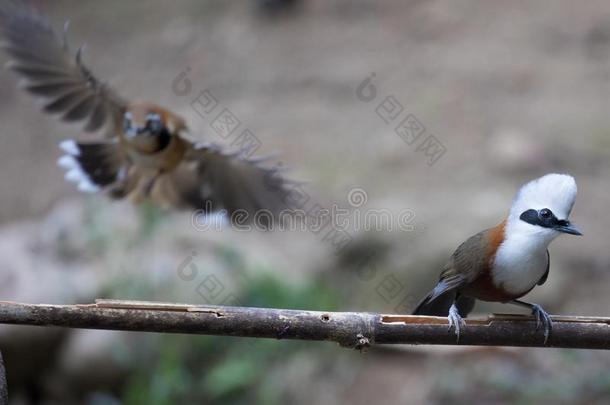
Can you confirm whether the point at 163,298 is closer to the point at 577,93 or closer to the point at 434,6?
the point at 577,93

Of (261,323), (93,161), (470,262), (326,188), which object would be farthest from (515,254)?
(326,188)

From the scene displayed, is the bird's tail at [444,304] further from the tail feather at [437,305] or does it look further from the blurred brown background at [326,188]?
the blurred brown background at [326,188]

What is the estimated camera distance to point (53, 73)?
5523 millimetres

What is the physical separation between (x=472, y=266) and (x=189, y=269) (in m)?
3.24

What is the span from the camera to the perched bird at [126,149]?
542 cm

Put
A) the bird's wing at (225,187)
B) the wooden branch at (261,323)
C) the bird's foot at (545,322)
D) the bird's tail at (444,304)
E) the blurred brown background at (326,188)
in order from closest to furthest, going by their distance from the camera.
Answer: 1. the wooden branch at (261,323)
2. the bird's foot at (545,322)
3. the bird's tail at (444,304)
4. the bird's wing at (225,187)
5. the blurred brown background at (326,188)

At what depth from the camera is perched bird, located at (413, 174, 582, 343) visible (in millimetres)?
3100

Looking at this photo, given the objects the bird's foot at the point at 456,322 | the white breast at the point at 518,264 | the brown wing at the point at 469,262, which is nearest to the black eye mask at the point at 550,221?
the white breast at the point at 518,264

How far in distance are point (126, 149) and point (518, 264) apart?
10.0ft

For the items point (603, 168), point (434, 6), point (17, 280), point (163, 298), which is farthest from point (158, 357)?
point (434, 6)

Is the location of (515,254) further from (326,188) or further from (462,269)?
(326,188)

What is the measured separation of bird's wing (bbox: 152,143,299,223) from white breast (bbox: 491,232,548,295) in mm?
2220

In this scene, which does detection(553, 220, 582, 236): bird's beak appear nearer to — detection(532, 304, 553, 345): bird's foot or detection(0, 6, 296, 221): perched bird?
detection(532, 304, 553, 345): bird's foot

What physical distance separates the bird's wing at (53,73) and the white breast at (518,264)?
2.95 m
